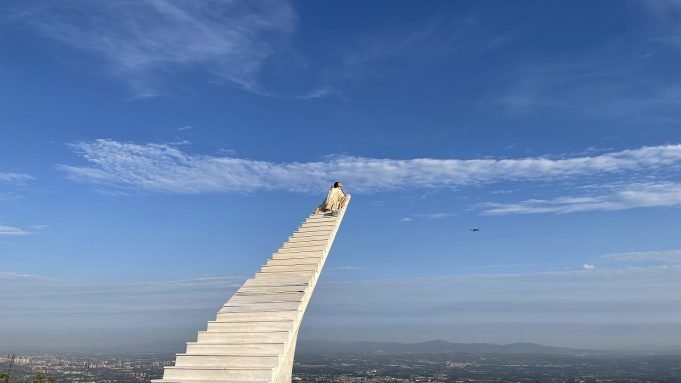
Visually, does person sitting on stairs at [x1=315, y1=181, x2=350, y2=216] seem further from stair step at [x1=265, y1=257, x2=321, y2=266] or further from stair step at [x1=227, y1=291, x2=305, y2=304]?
stair step at [x1=227, y1=291, x2=305, y2=304]

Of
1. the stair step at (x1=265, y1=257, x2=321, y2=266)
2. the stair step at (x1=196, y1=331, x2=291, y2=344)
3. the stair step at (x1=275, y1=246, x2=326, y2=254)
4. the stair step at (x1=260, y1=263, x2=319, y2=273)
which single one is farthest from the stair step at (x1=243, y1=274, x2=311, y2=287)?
the stair step at (x1=196, y1=331, x2=291, y2=344)

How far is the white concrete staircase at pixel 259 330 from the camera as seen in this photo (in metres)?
11.6

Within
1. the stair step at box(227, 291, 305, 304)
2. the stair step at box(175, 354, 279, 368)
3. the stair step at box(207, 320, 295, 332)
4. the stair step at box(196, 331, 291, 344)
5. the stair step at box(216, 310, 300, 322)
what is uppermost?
the stair step at box(227, 291, 305, 304)

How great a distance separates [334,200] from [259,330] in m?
9.49

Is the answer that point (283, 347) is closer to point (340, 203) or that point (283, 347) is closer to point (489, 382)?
point (340, 203)

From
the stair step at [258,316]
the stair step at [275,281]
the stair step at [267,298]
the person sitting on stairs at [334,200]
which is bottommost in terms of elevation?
the stair step at [258,316]

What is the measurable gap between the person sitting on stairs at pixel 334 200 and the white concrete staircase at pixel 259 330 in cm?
426

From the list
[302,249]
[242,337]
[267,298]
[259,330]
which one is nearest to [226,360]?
[242,337]

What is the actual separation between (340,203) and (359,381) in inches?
2629

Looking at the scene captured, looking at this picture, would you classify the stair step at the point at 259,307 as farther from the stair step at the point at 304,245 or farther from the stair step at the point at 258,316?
the stair step at the point at 304,245

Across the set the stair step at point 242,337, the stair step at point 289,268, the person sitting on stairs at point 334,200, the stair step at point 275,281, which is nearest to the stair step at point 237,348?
the stair step at point 242,337

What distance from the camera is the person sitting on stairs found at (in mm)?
21781

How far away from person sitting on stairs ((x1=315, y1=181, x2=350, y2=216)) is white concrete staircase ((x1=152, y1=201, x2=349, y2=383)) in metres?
4.26

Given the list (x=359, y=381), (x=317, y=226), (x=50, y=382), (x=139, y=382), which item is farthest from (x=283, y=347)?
(x=359, y=381)
